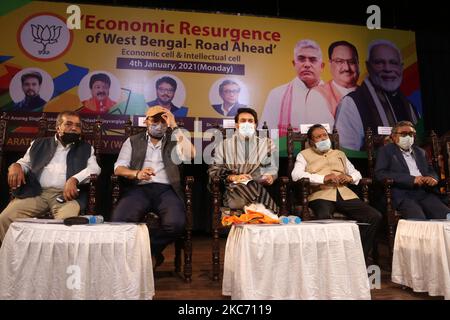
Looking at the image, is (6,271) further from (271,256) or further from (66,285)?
(271,256)

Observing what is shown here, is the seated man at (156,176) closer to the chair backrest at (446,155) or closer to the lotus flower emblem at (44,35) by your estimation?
the lotus flower emblem at (44,35)

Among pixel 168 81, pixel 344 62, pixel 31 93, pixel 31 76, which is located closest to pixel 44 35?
pixel 31 76

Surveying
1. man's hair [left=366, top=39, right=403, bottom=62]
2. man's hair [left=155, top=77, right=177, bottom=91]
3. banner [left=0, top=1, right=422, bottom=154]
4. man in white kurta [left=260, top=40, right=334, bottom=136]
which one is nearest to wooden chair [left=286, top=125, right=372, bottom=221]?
man in white kurta [left=260, top=40, right=334, bottom=136]

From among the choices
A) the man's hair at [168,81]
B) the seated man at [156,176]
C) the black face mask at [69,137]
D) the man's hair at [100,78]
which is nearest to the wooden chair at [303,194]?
the seated man at [156,176]

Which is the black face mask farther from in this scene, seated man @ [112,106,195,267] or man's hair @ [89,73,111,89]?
man's hair @ [89,73,111,89]

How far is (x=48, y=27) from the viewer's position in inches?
151

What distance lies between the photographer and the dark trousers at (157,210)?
242 centimetres

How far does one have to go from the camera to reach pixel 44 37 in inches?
149

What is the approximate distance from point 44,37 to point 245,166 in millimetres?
2709

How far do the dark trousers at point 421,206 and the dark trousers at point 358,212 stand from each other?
0.85ft

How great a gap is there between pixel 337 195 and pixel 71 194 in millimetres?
2041

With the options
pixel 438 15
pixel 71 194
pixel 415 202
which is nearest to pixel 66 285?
pixel 71 194

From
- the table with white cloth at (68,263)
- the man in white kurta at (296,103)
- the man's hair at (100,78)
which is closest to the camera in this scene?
the table with white cloth at (68,263)

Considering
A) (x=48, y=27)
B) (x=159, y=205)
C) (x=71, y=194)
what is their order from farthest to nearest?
(x=48, y=27) → (x=159, y=205) → (x=71, y=194)
